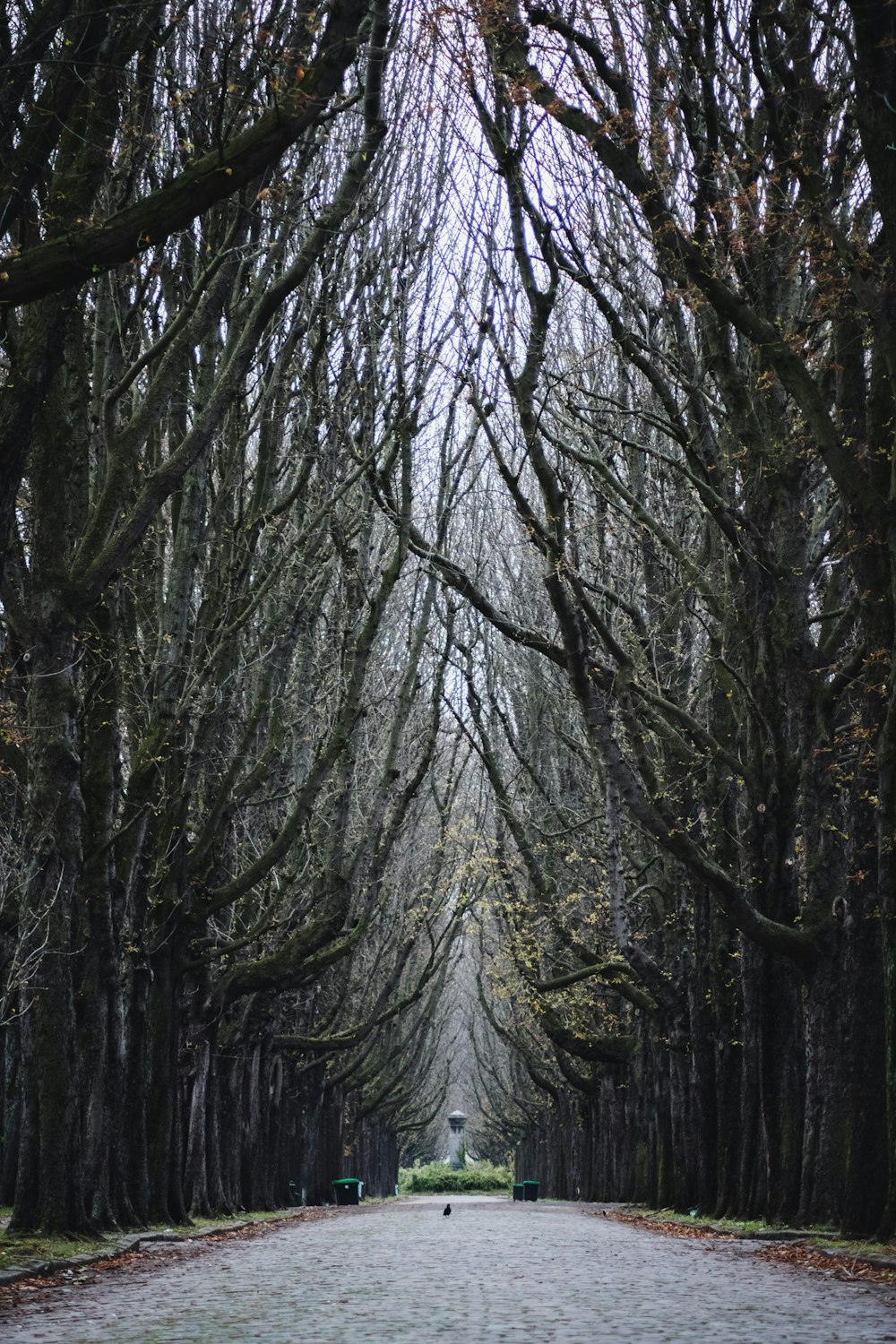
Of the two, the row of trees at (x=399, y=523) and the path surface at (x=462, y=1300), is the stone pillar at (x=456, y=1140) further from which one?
the path surface at (x=462, y=1300)

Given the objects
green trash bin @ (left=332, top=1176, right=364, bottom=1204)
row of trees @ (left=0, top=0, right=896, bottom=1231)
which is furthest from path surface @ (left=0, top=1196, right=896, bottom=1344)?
green trash bin @ (left=332, top=1176, right=364, bottom=1204)

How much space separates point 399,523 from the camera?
21516 millimetres

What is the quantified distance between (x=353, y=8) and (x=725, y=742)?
13195 millimetres

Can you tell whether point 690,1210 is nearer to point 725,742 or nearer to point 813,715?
point 725,742

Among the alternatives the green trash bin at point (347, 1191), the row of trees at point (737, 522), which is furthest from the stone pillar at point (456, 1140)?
the row of trees at point (737, 522)

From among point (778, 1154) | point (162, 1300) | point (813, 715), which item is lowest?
point (162, 1300)

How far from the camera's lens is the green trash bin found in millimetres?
38094

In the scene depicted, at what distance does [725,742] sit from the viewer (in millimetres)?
20203

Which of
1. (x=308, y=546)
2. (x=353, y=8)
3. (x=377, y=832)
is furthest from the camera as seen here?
(x=377, y=832)

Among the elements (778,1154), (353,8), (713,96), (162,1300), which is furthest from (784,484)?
(162,1300)

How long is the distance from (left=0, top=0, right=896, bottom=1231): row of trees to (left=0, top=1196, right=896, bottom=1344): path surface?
185 cm

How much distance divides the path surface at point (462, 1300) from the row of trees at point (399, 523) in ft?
6.06

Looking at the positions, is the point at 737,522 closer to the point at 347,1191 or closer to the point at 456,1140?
the point at 347,1191

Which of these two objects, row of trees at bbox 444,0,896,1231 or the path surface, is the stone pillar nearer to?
row of trees at bbox 444,0,896,1231
